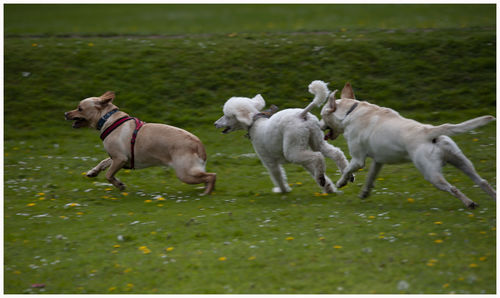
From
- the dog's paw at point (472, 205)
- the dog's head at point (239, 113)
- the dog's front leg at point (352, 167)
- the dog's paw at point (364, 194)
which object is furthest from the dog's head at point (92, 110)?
the dog's paw at point (472, 205)

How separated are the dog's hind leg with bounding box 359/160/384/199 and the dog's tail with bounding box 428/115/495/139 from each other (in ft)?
4.71

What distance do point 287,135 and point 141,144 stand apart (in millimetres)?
2910

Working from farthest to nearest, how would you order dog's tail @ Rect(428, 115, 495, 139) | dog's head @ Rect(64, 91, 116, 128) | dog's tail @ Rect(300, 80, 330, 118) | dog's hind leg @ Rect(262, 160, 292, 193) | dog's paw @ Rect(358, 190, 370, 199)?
dog's head @ Rect(64, 91, 116, 128), dog's hind leg @ Rect(262, 160, 292, 193), dog's paw @ Rect(358, 190, 370, 199), dog's tail @ Rect(300, 80, 330, 118), dog's tail @ Rect(428, 115, 495, 139)

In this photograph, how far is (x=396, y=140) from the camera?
31.0 feet

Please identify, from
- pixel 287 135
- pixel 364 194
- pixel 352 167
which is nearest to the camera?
pixel 352 167

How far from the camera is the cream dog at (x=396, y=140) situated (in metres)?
8.95

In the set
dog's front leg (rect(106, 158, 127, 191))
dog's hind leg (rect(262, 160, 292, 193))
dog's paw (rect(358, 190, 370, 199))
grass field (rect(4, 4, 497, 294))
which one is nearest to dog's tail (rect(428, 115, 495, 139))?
grass field (rect(4, 4, 497, 294))

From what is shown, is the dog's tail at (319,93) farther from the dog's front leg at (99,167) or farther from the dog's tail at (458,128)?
the dog's front leg at (99,167)

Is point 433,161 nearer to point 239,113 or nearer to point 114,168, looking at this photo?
point 239,113

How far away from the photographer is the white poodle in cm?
1052

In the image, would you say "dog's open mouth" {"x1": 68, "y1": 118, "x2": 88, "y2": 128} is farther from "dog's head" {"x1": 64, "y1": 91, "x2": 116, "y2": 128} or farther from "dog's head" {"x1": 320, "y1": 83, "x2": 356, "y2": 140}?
"dog's head" {"x1": 320, "y1": 83, "x2": 356, "y2": 140}

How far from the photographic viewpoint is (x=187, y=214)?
10.3 meters

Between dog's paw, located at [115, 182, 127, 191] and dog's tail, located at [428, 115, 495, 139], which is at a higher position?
dog's tail, located at [428, 115, 495, 139]

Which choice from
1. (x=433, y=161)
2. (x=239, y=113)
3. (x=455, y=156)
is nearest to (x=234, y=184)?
(x=239, y=113)
